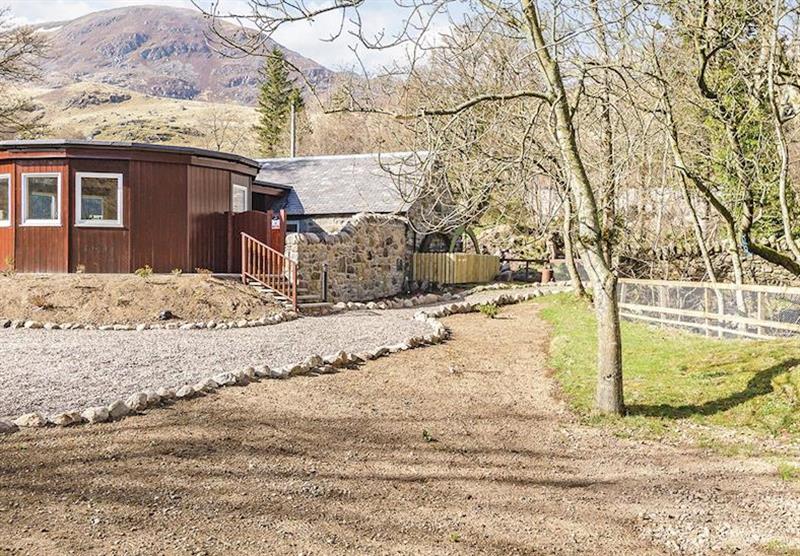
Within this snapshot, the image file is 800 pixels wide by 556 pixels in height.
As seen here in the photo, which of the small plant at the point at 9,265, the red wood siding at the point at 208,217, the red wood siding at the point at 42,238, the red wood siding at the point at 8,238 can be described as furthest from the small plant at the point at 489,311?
the red wood siding at the point at 8,238

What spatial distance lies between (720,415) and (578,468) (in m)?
2.26

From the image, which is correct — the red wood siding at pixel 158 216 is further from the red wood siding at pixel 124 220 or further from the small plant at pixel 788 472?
the small plant at pixel 788 472

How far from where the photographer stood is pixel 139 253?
1582cm

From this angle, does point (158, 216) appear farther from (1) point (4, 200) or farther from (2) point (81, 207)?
(1) point (4, 200)

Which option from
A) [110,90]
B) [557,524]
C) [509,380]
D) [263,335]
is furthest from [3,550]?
[110,90]

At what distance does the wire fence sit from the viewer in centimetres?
1013

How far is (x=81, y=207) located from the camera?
15.6m

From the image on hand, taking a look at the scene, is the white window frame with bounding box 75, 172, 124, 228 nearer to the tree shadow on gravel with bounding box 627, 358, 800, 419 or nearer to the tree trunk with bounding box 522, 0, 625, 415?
the tree trunk with bounding box 522, 0, 625, 415

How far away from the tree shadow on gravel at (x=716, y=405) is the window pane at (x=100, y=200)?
42.6 ft

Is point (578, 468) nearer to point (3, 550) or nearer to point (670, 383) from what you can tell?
point (670, 383)

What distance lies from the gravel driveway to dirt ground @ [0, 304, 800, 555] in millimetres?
1319

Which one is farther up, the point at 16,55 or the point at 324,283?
the point at 16,55

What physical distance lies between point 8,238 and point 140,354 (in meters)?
8.39

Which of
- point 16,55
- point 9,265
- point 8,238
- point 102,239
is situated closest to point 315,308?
point 102,239
